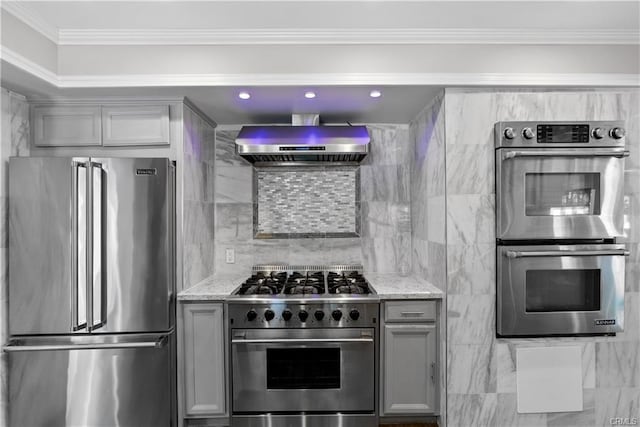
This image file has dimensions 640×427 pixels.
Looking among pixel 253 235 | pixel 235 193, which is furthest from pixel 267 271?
pixel 235 193

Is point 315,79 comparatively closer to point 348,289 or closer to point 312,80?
point 312,80

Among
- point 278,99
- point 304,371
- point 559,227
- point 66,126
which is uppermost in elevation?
point 278,99

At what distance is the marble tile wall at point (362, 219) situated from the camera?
3170 mm

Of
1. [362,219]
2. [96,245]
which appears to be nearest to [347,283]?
[362,219]

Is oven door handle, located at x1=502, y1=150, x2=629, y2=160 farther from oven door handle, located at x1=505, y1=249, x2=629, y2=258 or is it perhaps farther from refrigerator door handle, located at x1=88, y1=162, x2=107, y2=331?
refrigerator door handle, located at x1=88, y1=162, x2=107, y2=331

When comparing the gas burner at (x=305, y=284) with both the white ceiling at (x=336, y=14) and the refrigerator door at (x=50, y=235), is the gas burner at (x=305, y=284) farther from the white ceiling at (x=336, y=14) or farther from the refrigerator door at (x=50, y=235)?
the white ceiling at (x=336, y=14)

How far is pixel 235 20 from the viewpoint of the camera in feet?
6.85

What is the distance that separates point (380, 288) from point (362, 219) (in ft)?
2.56

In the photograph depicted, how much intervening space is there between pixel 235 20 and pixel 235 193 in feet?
4.77

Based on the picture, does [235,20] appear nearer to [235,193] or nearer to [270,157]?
[270,157]

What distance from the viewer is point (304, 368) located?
2416mm

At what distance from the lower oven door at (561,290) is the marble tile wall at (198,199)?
207 centimetres

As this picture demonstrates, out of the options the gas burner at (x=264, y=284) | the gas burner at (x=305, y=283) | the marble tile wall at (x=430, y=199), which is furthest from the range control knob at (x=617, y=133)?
the gas burner at (x=264, y=284)

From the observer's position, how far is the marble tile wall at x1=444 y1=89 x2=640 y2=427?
2268mm
